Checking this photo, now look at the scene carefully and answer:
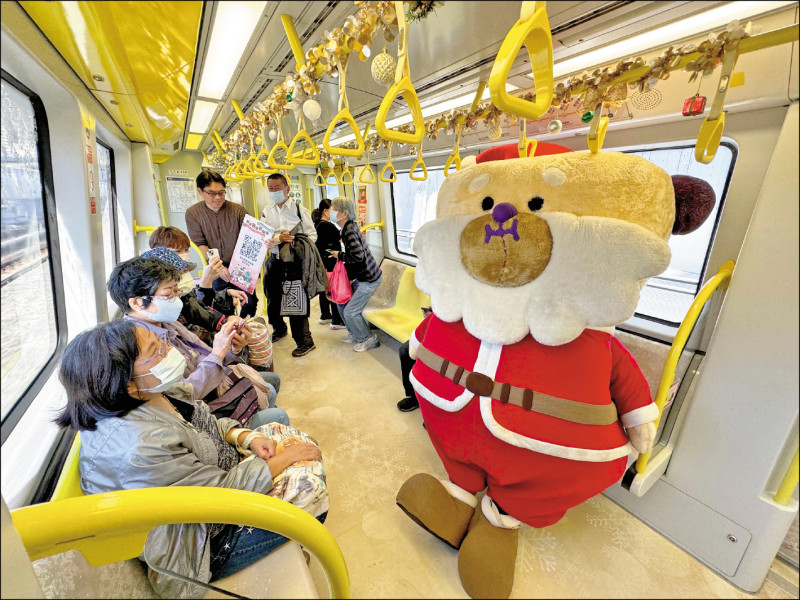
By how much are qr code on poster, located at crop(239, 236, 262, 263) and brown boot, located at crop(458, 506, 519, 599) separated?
102 inches

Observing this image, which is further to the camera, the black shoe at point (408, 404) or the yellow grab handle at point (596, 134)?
the black shoe at point (408, 404)

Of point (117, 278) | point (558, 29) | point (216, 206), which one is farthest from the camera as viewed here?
point (216, 206)

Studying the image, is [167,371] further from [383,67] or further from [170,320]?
[383,67]

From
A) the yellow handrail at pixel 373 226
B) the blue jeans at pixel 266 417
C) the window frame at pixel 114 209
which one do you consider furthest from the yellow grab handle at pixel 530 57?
the window frame at pixel 114 209

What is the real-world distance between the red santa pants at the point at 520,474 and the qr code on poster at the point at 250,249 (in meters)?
2.29

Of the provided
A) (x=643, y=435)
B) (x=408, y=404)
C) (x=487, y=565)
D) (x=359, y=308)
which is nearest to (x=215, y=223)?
(x=359, y=308)

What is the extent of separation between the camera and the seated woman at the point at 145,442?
0.98 m

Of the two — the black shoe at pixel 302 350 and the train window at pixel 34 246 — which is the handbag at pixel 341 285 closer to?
the black shoe at pixel 302 350

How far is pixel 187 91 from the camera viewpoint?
1992 millimetres

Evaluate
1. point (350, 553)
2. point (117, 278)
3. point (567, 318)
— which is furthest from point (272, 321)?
point (567, 318)

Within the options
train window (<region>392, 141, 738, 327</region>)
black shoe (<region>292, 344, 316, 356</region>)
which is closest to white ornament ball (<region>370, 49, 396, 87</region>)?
train window (<region>392, 141, 738, 327</region>)

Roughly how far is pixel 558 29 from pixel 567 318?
103 cm

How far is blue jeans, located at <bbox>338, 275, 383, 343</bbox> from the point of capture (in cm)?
382

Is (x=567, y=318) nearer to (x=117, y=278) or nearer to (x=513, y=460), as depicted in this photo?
(x=513, y=460)
